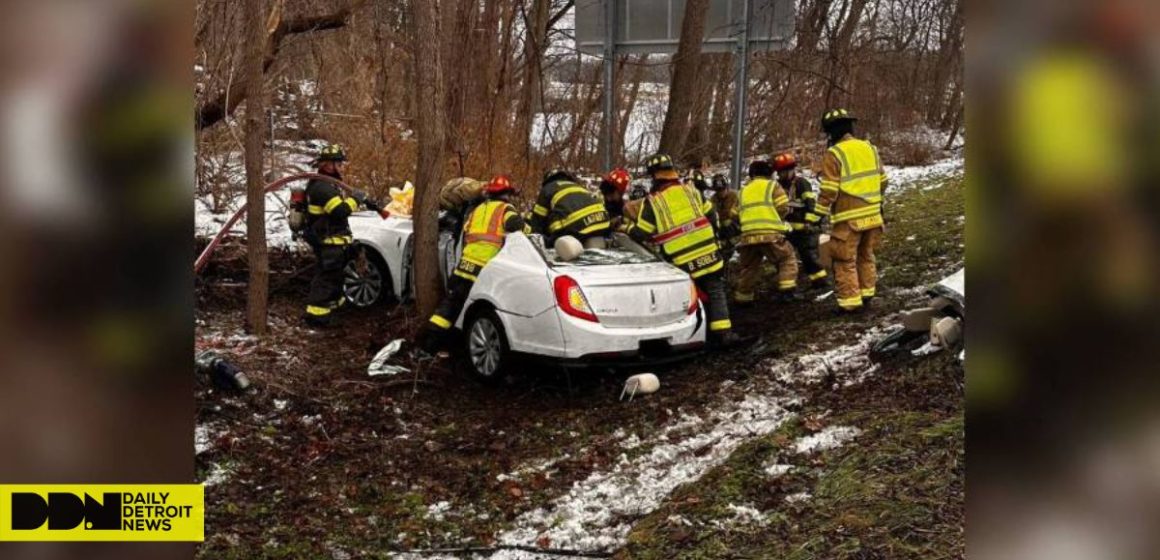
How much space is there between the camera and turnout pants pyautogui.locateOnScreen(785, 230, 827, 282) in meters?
9.35

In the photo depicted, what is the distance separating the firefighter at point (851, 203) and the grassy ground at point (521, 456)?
0.29 meters

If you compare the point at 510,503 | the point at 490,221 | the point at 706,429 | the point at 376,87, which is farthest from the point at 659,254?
Answer: the point at 376,87

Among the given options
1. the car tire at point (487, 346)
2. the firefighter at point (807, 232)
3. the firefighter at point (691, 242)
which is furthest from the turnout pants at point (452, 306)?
the firefighter at point (807, 232)

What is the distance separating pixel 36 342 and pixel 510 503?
4.36m

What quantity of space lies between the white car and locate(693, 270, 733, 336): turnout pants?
0.58 m

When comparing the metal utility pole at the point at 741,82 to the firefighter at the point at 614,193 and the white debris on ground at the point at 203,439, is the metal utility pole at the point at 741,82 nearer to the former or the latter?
the firefighter at the point at 614,193

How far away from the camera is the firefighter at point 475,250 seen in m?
7.47

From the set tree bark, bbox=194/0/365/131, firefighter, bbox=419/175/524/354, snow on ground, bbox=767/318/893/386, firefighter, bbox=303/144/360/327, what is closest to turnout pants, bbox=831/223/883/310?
snow on ground, bbox=767/318/893/386

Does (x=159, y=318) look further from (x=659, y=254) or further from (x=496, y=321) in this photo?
(x=659, y=254)

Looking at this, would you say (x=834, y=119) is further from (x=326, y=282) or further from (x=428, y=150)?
(x=326, y=282)

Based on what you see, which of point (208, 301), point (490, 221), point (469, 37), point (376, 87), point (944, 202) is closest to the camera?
point (490, 221)

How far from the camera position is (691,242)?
25.6ft

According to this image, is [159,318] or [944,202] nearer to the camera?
[159,318]

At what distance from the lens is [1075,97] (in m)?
0.80
